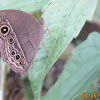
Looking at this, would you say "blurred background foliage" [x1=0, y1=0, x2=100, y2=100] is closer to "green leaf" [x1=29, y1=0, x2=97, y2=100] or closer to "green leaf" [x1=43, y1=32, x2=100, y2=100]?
"green leaf" [x1=43, y1=32, x2=100, y2=100]

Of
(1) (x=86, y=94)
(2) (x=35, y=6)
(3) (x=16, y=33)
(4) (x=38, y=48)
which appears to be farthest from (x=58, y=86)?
(2) (x=35, y=6)

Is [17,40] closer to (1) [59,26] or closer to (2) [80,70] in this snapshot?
(1) [59,26]

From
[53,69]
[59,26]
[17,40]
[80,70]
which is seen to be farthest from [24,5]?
[53,69]

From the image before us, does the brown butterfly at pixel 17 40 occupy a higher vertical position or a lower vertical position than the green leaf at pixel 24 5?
lower

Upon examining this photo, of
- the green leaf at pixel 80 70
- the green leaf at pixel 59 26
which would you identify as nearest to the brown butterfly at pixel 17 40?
the green leaf at pixel 59 26

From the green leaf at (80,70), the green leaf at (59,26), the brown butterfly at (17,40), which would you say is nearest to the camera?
the green leaf at (59,26)

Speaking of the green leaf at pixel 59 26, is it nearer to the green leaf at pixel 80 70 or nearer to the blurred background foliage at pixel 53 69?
the blurred background foliage at pixel 53 69
